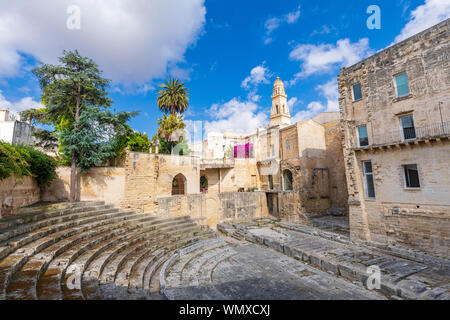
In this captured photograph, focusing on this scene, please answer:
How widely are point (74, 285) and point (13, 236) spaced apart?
3.37 m

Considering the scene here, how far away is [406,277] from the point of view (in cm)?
815

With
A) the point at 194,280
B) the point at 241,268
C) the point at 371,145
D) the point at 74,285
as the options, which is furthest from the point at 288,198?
the point at 74,285

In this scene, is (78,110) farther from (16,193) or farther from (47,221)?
(47,221)

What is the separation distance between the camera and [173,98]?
A: 1021 inches

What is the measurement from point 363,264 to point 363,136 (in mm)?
7464

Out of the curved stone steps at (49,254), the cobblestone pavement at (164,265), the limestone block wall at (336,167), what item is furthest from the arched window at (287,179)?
the curved stone steps at (49,254)

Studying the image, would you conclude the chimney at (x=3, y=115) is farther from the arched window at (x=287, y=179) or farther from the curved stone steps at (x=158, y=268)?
the arched window at (x=287, y=179)

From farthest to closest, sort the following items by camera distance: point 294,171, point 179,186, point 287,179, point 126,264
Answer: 1. point 287,179
2. point 179,186
3. point 294,171
4. point 126,264

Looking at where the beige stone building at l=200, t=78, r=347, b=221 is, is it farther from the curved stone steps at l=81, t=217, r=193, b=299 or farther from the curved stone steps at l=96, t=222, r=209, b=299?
the curved stone steps at l=81, t=217, r=193, b=299

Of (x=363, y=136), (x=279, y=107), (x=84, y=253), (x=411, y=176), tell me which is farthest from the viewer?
(x=279, y=107)

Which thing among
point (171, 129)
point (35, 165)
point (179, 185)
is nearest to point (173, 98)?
point (171, 129)

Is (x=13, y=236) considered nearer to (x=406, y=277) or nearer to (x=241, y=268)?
(x=241, y=268)

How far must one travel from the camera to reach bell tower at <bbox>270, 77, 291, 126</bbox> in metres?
35.9

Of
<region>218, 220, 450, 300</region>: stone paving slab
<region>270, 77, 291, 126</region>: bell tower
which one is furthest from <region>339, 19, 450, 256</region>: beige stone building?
<region>270, 77, 291, 126</region>: bell tower
